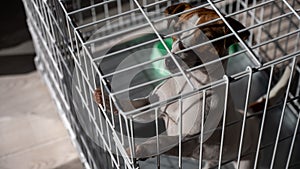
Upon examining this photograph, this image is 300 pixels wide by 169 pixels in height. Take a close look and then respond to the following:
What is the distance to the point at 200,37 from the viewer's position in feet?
2.77

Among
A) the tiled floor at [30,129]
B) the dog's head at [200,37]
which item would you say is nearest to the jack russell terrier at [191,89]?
the dog's head at [200,37]

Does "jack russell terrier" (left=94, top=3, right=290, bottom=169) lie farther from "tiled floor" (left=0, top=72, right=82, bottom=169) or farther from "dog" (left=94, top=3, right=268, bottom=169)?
"tiled floor" (left=0, top=72, right=82, bottom=169)

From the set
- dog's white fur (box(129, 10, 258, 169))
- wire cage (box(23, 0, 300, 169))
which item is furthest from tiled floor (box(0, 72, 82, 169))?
dog's white fur (box(129, 10, 258, 169))

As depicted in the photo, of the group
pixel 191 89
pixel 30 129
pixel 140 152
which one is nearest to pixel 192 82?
pixel 191 89

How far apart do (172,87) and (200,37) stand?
10 centimetres

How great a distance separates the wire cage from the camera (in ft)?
2.69

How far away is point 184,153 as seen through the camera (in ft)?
3.18

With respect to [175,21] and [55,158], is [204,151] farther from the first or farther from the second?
[55,158]

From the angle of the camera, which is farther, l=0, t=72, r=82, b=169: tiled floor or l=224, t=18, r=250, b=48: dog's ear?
l=0, t=72, r=82, b=169: tiled floor

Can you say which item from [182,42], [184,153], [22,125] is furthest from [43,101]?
[182,42]

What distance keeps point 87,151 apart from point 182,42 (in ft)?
1.35

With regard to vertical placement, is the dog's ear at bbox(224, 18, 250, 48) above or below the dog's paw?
above

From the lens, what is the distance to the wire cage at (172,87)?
0.82 m

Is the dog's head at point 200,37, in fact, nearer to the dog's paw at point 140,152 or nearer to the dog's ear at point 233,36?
the dog's ear at point 233,36
